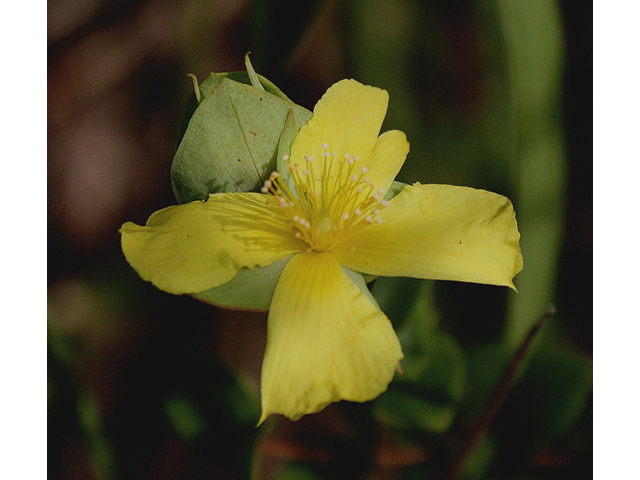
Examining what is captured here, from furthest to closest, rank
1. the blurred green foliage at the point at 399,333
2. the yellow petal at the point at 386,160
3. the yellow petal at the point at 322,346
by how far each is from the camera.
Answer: the blurred green foliage at the point at 399,333, the yellow petal at the point at 386,160, the yellow petal at the point at 322,346

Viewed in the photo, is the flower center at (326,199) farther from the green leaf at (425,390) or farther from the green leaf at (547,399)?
the green leaf at (547,399)

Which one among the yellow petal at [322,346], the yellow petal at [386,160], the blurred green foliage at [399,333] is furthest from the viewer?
the blurred green foliage at [399,333]

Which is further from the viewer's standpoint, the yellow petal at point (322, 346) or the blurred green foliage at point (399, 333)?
the blurred green foliage at point (399, 333)

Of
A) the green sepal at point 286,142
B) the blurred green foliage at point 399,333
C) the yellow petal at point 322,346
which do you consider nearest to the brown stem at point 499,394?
the blurred green foliage at point 399,333

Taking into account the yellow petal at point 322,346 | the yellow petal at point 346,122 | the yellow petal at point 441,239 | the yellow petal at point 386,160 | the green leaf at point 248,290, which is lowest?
the yellow petal at point 322,346

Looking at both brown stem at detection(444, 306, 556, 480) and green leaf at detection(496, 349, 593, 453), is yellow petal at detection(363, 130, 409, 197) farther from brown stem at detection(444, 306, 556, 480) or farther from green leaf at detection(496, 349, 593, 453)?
green leaf at detection(496, 349, 593, 453)

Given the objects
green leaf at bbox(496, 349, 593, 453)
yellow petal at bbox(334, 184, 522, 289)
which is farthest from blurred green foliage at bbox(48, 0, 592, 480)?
yellow petal at bbox(334, 184, 522, 289)

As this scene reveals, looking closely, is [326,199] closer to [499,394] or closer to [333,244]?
[333,244]
